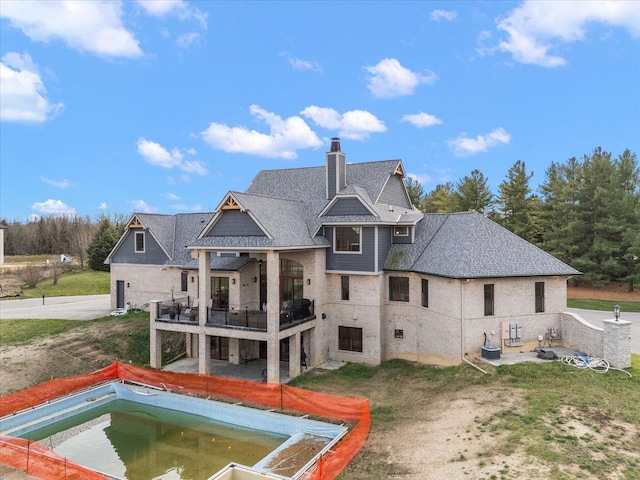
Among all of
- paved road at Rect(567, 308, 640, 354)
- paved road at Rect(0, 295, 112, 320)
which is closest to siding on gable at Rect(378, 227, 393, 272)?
paved road at Rect(567, 308, 640, 354)

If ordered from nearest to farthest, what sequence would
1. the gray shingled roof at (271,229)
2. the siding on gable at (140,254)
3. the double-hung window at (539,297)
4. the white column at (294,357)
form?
the gray shingled roof at (271,229) < the double-hung window at (539,297) < the white column at (294,357) < the siding on gable at (140,254)

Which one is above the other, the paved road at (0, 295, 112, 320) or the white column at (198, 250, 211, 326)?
the white column at (198, 250, 211, 326)

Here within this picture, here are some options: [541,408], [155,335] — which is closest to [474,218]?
[541,408]

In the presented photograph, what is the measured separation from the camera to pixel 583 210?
135 ft

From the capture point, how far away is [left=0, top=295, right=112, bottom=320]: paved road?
31.2 meters

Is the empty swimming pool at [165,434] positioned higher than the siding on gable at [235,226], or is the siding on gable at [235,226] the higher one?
the siding on gable at [235,226]

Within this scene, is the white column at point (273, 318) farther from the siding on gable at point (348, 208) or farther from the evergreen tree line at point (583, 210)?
the evergreen tree line at point (583, 210)

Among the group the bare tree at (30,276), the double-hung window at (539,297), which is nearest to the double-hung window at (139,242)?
the bare tree at (30,276)

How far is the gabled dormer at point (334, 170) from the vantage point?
25375 mm

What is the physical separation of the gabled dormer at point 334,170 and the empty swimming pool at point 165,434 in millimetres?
13288

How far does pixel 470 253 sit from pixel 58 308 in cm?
3216

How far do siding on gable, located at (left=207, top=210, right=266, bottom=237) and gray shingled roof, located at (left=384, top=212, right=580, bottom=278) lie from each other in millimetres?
7631

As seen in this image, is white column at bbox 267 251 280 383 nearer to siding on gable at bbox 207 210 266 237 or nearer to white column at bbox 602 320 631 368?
siding on gable at bbox 207 210 266 237

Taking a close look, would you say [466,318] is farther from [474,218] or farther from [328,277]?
[328,277]
